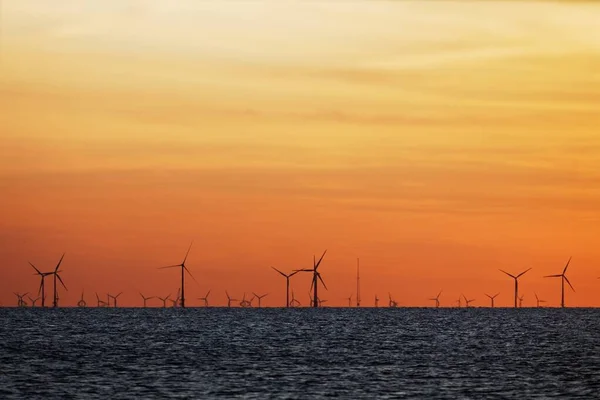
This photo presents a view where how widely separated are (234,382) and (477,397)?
25.5m

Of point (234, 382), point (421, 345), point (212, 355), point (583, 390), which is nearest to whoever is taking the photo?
point (583, 390)

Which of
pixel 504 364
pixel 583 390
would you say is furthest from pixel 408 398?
pixel 504 364

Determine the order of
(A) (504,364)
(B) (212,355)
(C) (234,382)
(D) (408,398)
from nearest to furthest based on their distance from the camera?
1. (D) (408,398)
2. (C) (234,382)
3. (A) (504,364)
4. (B) (212,355)

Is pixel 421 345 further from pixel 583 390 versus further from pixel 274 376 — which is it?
pixel 583 390

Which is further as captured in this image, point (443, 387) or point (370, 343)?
point (370, 343)

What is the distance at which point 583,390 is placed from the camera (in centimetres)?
10462

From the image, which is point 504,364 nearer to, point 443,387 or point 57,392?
point 443,387

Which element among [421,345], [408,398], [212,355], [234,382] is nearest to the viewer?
[408,398]

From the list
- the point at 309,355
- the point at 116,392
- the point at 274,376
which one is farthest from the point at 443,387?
the point at 309,355

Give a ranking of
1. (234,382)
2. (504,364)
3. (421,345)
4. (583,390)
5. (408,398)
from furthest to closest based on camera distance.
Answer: (421,345) < (504,364) < (234,382) < (583,390) < (408,398)

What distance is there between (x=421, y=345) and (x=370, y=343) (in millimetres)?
9185

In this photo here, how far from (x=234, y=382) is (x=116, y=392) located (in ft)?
47.9

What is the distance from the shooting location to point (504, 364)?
141 meters

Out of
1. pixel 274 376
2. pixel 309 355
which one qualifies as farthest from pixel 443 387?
pixel 309 355
